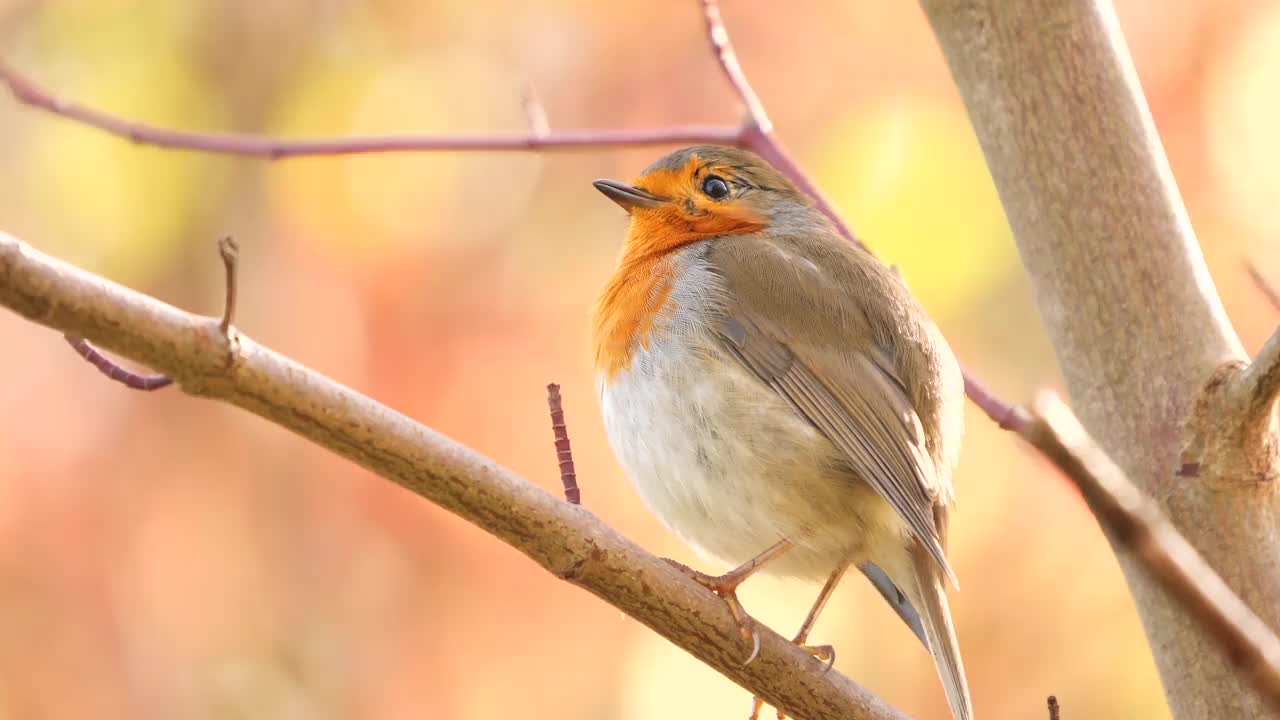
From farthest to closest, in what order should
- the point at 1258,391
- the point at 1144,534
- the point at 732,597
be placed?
the point at 732,597, the point at 1258,391, the point at 1144,534

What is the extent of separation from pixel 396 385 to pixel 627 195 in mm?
1273

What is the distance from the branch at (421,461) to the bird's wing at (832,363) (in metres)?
0.55

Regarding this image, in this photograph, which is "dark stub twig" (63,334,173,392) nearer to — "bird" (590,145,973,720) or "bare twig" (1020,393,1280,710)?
"bird" (590,145,973,720)

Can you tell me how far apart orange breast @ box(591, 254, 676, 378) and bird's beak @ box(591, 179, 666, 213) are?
0.72 feet

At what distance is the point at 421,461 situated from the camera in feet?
6.56

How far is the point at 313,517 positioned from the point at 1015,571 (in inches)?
95.1

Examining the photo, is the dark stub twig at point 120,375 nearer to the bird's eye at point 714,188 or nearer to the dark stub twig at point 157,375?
the dark stub twig at point 157,375

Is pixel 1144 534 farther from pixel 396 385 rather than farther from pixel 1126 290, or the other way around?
pixel 396 385

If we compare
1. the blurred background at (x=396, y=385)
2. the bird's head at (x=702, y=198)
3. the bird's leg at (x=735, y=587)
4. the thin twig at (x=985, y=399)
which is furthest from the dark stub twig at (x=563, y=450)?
the blurred background at (x=396, y=385)

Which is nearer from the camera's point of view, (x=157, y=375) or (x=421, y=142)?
(x=157, y=375)

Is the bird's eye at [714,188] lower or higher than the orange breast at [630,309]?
higher

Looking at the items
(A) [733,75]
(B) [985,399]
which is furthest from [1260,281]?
(A) [733,75]

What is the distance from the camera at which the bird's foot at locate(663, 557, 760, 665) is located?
2516 mm

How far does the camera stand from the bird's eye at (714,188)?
3988 mm
